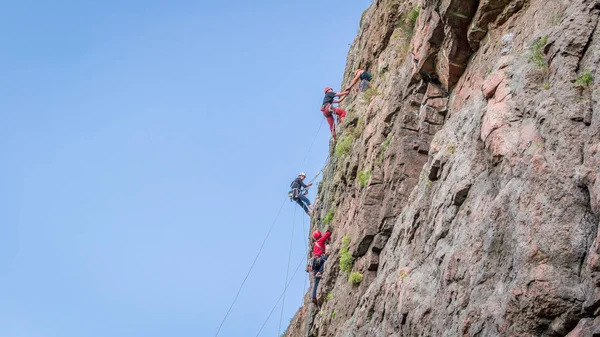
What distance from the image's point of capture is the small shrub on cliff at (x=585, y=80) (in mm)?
9688

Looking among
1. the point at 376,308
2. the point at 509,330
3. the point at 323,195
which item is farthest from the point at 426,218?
the point at 323,195

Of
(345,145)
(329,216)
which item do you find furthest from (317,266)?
(345,145)

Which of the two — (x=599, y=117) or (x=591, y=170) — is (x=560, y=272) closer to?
(x=591, y=170)

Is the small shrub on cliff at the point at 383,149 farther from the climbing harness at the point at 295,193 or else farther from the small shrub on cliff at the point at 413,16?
the climbing harness at the point at 295,193

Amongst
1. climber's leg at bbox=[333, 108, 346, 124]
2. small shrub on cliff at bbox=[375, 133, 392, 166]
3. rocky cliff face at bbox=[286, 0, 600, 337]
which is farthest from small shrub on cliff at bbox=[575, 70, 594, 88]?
climber's leg at bbox=[333, 108, 346, 124]

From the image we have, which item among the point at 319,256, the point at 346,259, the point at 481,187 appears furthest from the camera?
the point at 319,256

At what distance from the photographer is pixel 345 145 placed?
71.8 feet

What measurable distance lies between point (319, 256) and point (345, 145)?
10.9 ft

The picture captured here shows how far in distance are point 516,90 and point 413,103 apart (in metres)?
6.76

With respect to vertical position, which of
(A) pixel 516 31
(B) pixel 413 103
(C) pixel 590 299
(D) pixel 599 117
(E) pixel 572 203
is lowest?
(C) pixel 590 299

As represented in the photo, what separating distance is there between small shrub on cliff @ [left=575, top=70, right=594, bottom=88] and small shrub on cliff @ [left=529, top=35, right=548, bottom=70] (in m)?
1.03

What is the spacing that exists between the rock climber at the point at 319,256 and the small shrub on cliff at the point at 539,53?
33.7ft

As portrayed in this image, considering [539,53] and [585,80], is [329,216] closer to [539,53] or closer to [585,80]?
[539,53]

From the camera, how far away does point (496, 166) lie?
1066 cm
